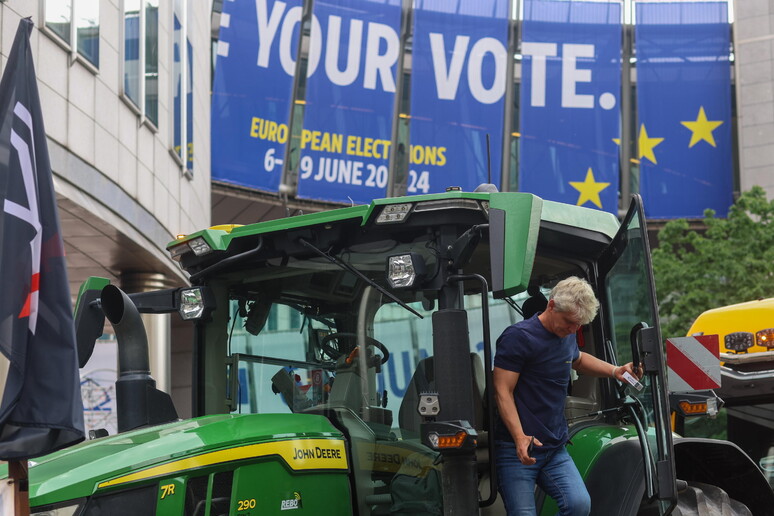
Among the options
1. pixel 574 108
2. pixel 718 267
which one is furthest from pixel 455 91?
pixel 718 267

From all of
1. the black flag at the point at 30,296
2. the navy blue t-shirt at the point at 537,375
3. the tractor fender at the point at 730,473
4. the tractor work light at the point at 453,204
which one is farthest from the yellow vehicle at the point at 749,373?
the black flag at the point at 30,296

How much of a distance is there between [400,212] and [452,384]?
832 mm

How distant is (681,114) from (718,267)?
36.4 feet

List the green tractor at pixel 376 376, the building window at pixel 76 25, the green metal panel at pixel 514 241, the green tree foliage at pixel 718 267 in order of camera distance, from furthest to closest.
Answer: the green tree foliage at pixel 718 267
the building window at pixel 76 25
the green tractor at pixel 376 376
the green metal panel at pixel 514 241

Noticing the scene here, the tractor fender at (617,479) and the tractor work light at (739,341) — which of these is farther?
the tractor work light at (739,341)

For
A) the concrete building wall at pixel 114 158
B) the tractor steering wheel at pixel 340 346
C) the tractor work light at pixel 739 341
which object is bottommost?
the tractor work light at pixel 739 341

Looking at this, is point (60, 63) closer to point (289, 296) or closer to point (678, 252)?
point (289, 296)

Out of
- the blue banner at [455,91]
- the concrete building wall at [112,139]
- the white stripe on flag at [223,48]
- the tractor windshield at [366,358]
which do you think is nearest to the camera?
the tractor windshield at [366,358]

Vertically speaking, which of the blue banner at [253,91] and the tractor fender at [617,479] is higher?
the blue banner at [253,91]

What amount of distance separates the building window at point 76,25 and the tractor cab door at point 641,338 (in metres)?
9.25

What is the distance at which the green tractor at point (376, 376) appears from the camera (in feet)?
15.7

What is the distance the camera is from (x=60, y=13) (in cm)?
1342

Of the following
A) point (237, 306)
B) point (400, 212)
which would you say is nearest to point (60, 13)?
point (237, 306)

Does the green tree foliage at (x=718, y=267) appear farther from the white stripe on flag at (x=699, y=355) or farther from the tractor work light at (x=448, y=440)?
the tractor work light at (x=448, y=440)
